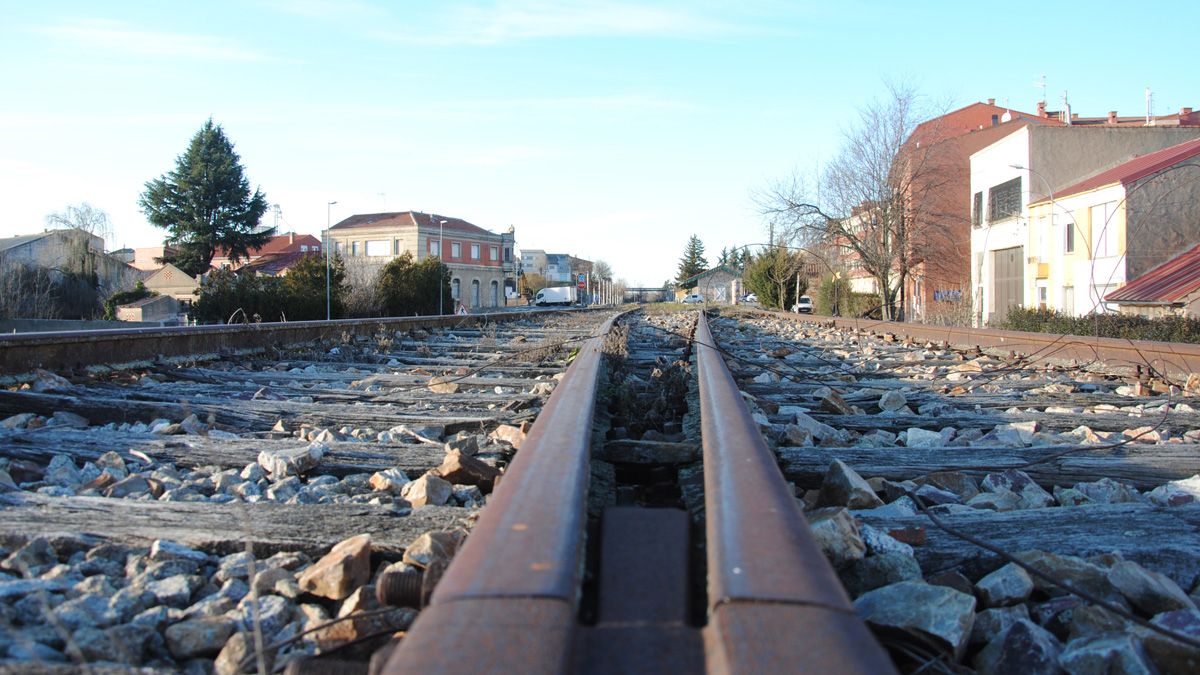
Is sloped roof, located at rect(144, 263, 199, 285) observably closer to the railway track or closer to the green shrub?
the green shrub

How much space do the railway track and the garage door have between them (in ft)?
101

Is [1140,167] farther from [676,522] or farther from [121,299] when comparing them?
[121,299]

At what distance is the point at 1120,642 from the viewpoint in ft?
4.86

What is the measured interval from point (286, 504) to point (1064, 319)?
18239 mm

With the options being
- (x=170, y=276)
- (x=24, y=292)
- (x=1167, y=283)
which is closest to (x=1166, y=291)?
(x=1167, y=283)

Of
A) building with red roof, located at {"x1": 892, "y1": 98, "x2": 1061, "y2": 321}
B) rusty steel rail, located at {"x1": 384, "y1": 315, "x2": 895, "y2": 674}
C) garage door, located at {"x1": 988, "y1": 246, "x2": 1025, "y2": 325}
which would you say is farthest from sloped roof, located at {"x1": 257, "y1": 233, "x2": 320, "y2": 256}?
rusty steel rail, located at {"x1": 384, "y1": 315, "x2": 895, "y2": 674}

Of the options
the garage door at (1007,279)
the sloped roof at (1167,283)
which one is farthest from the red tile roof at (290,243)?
the sloped roof at (1167,283)

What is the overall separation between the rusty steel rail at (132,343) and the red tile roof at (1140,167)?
2151cm

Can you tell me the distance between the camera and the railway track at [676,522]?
4.02 feet

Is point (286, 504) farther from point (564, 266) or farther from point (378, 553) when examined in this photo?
point (564, 266)

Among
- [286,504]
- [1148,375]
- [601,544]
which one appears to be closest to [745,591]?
[601,544]

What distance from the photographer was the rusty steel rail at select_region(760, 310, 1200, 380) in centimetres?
614

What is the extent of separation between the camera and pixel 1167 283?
2147 cm

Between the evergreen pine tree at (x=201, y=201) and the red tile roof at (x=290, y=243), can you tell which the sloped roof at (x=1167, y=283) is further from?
the red tile roof at (x=290, y=243)
